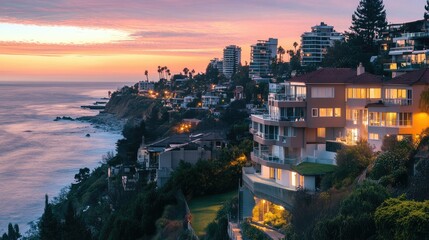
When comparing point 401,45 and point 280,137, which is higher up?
point 401,45

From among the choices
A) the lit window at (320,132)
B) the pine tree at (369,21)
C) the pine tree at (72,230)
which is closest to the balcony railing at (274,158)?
the lit window at (320,132)

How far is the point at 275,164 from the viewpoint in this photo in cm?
2738

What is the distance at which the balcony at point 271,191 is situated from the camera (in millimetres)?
24281

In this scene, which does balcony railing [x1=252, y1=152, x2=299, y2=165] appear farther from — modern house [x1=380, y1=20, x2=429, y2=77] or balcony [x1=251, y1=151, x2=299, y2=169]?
modern house [x1=380, y1=20, x2=429, y2=77]

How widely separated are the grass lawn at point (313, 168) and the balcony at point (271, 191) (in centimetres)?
84

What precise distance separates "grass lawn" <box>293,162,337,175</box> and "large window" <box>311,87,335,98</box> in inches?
137

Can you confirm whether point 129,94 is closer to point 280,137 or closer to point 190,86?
point 190,86

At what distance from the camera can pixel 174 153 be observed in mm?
41438

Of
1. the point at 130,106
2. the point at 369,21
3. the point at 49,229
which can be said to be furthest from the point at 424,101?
the point at 130,106

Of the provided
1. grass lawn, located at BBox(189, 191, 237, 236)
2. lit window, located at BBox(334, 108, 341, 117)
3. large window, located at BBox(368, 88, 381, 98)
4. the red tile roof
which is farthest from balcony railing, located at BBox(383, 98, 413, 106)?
grass lawn, located at BBox(189, 191, 237, 236)

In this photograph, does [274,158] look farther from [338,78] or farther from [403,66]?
[403,66]

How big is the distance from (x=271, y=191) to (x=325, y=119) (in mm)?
4734

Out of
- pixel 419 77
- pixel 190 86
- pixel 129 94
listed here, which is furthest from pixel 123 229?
pixel 129 94

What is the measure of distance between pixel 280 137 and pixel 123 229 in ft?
31.1
